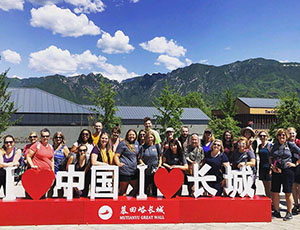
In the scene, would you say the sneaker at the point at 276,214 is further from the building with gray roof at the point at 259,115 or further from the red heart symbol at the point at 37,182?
the building with gray roof at the point at 259,115

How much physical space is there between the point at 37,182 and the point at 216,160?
13.3ft

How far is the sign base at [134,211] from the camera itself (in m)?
5.30

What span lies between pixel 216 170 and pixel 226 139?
3.37 ft

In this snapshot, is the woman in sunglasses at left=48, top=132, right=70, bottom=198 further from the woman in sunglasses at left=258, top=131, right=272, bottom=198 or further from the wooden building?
the wooden building

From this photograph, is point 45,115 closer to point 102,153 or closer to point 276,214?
point 102,153

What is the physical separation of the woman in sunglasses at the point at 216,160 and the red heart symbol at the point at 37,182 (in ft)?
11.8

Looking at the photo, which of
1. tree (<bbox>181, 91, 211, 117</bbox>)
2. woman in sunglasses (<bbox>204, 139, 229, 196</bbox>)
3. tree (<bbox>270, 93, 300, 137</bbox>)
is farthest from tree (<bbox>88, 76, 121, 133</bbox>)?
tree (<bbox>181, 91, 211, 117</bbox>)

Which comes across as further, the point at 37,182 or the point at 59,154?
the point at 59,154

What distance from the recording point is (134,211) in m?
5.49

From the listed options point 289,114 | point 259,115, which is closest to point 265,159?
point 289,114

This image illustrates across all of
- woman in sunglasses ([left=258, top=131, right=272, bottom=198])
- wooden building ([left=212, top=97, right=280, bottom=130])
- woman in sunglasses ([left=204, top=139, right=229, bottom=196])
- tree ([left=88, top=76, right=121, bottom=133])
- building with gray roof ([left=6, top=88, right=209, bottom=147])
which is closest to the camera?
woman in sunglasses ([left=204, top=139, right=229, bottom=196])

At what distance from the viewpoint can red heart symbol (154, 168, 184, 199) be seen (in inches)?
216

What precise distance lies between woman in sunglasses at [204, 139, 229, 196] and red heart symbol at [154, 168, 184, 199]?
740mm

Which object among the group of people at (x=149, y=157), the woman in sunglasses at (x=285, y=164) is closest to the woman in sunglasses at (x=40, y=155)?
the group of people at (x=149, y=157)
